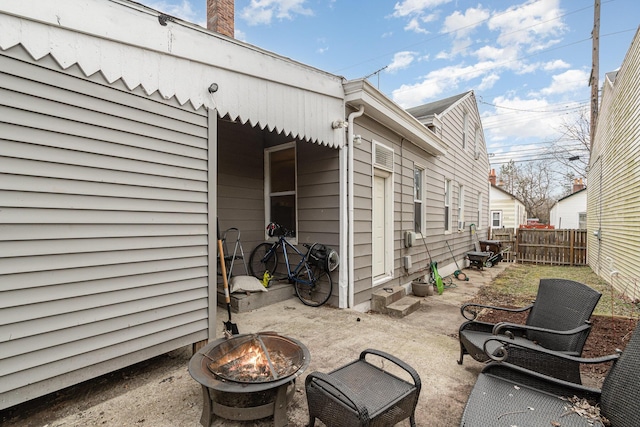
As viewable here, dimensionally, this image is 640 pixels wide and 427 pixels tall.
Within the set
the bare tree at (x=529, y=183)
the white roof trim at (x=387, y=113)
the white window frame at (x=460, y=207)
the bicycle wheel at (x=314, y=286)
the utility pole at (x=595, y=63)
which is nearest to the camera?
the white roof trim at (x=387, y=113)

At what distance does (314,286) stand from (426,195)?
13.9ft

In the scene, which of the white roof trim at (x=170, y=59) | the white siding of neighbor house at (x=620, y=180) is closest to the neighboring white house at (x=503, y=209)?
the white siding of neighbor house at (x=620, y=180)

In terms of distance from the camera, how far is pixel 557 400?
1737mm

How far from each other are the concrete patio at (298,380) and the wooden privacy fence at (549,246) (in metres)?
9.43

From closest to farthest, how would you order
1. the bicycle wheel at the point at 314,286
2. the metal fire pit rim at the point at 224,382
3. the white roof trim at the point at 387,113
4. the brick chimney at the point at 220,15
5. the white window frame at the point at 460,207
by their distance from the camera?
the metal fire pit rim at the point at 224,382, the white roof trim at the point at 387,113, the bicycle wheel at the point at 314,286, the brick chimney at the point at 220,15, the white window frame at the point at 460,207

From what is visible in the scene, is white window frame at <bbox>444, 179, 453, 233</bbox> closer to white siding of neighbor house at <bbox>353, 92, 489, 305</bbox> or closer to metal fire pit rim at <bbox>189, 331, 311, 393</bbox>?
white siding of neighbor house at <bbox>353, 92, 489, 305</bbox>

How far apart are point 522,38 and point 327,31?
7929mm

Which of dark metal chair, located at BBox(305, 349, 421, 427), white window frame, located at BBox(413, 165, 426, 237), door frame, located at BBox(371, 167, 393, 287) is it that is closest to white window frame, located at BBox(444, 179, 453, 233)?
white window frame, located at BBox(413, 165, 426, 237)

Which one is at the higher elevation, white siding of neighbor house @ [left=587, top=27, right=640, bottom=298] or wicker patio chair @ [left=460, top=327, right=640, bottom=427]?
white siding of neighbor house @ [left=587, top=27, right=640, bottom=298]

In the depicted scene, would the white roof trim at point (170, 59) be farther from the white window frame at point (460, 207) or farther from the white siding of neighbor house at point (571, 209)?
the white siding of neighbor house at point (571, 209)

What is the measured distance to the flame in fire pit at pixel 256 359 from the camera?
183 centimetres

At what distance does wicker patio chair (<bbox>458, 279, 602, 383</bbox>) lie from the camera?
Result: 215 cm

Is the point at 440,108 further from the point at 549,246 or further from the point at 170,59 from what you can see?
the point at 170,59

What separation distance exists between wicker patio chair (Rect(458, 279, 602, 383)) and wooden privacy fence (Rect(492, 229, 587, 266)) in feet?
34.6
